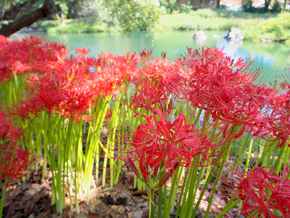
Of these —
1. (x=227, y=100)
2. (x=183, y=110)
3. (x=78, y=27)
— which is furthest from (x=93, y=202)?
(x=78, y=27)

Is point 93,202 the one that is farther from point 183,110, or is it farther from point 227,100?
point 227,100

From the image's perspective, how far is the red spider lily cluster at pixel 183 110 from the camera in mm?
→ 476

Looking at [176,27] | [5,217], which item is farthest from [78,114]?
[176,27]

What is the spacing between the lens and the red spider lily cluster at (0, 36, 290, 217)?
0.48 m

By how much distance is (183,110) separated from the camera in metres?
1.10

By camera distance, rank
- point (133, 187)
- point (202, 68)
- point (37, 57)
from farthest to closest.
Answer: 1. point (37, 57)
2. point (133, 187)
3. point (202, 68)

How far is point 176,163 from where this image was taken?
→ 58 cm

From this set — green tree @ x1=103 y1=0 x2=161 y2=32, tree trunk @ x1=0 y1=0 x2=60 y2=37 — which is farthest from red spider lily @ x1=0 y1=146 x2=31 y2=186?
tree trunk @ x1=0 y1=0 x2=60 y2=37

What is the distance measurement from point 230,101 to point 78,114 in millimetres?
826

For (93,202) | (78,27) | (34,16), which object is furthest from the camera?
(78,27)

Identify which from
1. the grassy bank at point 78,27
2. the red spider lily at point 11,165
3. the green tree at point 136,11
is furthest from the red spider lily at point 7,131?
the grassy bank at point 78,27

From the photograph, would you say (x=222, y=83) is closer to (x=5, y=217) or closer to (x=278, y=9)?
(x=5, y=217)

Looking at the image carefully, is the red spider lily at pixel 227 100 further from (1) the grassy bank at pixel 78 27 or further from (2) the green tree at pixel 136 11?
(1) the grassy bank at pixel 78 27

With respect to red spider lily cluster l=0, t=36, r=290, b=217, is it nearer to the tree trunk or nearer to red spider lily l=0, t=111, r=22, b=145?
red spider lily l=0, t=111, r=22, b=145
